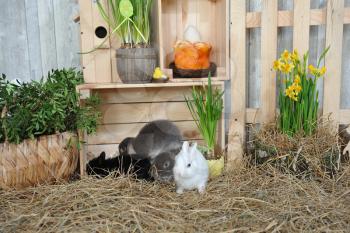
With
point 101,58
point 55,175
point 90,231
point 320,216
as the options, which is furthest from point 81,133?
point 320,216

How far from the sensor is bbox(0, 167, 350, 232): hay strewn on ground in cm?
122

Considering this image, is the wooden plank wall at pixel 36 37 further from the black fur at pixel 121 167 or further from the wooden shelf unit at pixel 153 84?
the black fur at pixel 121 167

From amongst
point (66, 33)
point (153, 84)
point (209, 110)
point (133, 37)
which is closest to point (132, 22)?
point (133, 37)

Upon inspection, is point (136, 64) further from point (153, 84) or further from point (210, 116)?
point (210, 116)

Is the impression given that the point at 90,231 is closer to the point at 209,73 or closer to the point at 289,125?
the point at 209,73

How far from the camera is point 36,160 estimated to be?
1539 mm

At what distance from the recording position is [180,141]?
173 cm

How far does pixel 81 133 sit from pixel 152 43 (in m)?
0.55

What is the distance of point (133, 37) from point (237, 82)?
0.53 metres

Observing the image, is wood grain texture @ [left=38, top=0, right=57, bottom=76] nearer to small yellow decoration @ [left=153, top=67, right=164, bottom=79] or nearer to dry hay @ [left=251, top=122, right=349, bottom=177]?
small yellow decoration @ [left=153, top=67, right=164, bottom=79]

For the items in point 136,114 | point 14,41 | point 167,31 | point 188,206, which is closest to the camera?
point 188,206

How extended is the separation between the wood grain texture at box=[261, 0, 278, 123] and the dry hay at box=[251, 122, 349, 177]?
0.47 feet

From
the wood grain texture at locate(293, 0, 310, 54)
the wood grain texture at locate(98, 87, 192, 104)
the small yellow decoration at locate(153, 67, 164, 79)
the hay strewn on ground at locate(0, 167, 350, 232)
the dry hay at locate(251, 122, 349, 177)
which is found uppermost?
the wood grain texture at locate(293, 0, 310, 54)

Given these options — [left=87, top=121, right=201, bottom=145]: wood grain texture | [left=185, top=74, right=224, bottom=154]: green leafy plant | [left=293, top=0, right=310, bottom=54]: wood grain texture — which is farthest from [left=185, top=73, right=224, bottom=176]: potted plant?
[left=293, top=0, right=310, bottom=54]: wood grain texture
